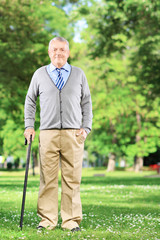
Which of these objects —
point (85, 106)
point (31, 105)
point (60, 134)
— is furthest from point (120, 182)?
point (60, 134)

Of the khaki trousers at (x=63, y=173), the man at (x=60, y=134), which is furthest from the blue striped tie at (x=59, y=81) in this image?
the khaki trousers at (x=63, y=173)

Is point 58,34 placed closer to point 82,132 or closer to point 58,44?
point 58,44

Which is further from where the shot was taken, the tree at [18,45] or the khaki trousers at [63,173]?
the tree at [18,45]

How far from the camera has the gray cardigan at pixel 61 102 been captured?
6.25 metres

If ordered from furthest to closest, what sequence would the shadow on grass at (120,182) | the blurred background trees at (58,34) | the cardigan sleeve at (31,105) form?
the shadow on grass at (120,182) → the blurred background trees at (58,34) → the cardigan sleeve at (31,105)

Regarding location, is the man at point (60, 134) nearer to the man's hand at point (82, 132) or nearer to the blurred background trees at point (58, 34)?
the man's hand at point (82, 132)

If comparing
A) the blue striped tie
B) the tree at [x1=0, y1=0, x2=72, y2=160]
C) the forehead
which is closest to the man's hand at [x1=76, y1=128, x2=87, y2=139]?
the blue striped tie

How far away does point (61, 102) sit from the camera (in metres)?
6.25

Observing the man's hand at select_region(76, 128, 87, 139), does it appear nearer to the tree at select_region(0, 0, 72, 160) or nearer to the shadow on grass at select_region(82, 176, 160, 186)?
the tree at select_region(0, 0, 72, 160)

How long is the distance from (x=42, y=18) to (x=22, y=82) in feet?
13.9

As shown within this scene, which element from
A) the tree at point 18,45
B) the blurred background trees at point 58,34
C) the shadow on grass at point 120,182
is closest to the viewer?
→ the blurred background trees at point 58,34

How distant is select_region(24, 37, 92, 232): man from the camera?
625 cm

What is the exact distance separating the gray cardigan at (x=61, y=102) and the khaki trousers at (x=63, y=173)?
13 centimetres

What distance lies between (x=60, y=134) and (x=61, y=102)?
425 millimetres
